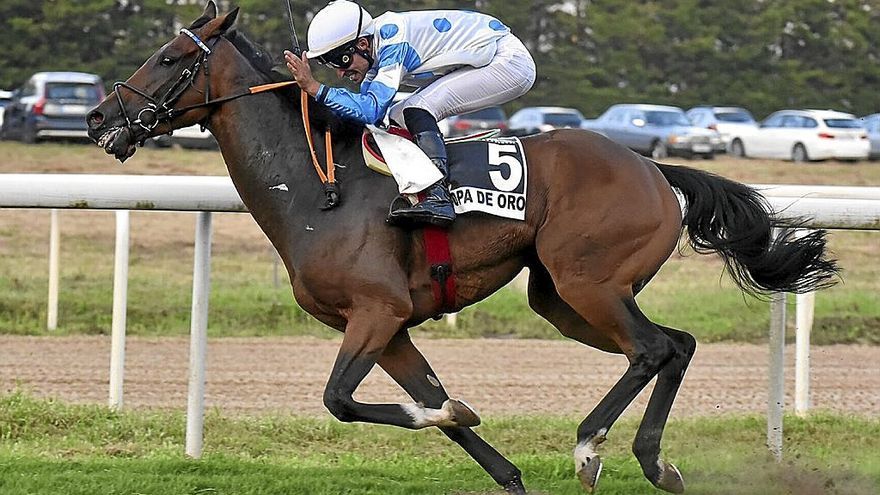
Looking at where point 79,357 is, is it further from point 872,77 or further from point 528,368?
point 872,77

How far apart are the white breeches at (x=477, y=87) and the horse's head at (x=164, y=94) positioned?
28.1 inches

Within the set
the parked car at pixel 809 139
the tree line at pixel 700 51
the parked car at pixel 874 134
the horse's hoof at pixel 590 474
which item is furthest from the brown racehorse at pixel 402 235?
the tree line at pixel 700 51

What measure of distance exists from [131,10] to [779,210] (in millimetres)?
32043

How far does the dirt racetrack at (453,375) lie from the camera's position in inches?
274

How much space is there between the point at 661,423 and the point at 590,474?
435mm

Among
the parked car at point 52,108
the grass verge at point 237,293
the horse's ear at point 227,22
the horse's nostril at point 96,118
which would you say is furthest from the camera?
the parked car at point 52,108

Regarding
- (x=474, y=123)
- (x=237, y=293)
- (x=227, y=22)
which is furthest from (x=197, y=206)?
(x=474, y=123)

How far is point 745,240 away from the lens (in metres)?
5.10

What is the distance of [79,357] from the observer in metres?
7.96

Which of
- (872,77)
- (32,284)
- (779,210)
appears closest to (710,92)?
(872,77)

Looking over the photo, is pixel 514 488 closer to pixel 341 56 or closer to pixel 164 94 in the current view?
pixel 341 56

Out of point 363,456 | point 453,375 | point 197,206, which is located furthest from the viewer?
point 453,375

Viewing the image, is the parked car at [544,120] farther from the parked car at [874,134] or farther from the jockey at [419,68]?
the jockey at [419,68]

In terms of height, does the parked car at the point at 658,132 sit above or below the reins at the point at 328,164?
below
